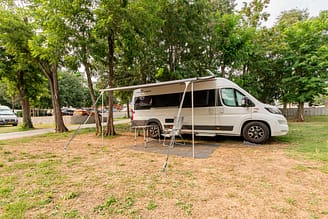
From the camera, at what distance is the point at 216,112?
687cm

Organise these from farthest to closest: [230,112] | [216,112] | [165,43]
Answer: [165,43] < [216,112] < [230,112]

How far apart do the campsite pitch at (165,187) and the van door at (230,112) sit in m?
1.58

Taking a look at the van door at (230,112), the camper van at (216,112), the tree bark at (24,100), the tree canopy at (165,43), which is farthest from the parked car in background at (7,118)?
the van door at (230,112)

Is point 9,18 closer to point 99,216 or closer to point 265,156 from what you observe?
point 99,216

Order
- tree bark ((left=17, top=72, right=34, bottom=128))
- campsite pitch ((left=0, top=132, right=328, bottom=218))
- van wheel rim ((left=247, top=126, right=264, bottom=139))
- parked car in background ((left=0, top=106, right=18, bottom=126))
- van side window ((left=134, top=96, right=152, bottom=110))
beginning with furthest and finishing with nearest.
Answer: parked car in background ((left=0, top=106, right=18, bottom=126)) → tree bark ((left=17, top=72, right=34, bottom=128)) → van side window ((left=134, top=96, right=152, bottom=110)) → van wheel rim ((left=247, top=126, right=264, bottom=139)) → campsite pitch ((left=0, top=132, right=328, bottom=218))

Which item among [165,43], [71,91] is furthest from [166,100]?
[71,91]

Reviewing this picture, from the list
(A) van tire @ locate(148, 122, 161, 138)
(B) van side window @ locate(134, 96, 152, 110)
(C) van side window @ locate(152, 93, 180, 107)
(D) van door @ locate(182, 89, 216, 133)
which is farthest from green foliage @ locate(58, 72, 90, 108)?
(D) van door @ locate(182, 89, 216, 133)

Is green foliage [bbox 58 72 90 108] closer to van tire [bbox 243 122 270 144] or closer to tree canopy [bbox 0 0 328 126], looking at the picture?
tree canopy [bbox 0 0 328 126]

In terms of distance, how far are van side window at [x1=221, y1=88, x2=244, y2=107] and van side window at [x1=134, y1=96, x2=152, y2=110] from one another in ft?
10.8

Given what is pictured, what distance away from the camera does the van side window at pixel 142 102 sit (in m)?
8.35

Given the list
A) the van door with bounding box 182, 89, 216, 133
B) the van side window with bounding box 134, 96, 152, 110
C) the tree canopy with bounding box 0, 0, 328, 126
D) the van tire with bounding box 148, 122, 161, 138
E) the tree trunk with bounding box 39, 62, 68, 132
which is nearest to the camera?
the van door with bounding box 182, 89, 216, 133

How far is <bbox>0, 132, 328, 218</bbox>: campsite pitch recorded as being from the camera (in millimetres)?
2471

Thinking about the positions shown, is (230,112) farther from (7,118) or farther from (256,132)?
(7,118)

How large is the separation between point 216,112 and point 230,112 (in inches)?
19.8
